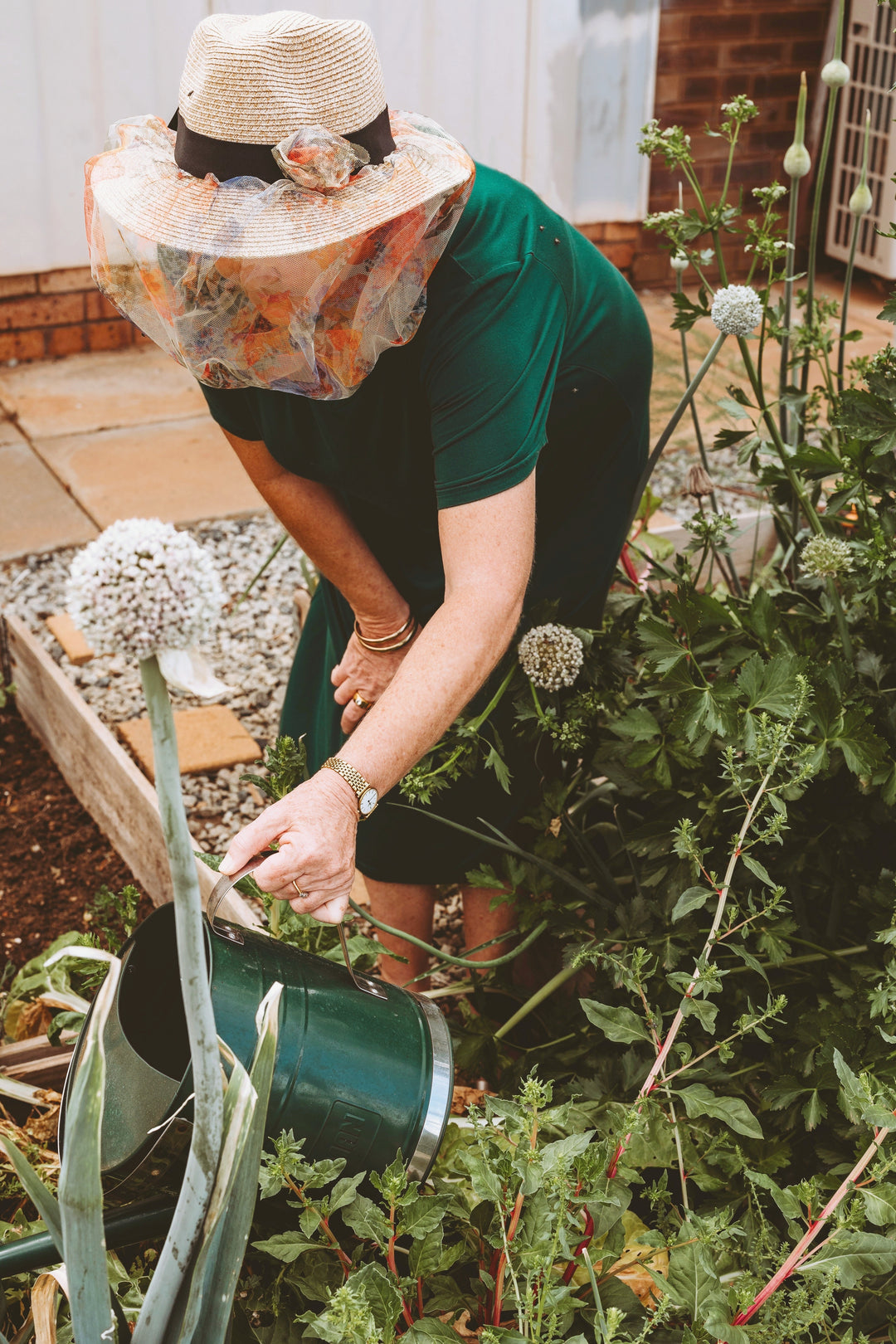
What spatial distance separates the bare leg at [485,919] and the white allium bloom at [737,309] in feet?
2.98

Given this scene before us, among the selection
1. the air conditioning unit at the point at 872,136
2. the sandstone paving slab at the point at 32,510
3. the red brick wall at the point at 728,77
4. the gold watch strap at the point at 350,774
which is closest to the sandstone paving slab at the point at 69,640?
the sandstone paving slab at the point at 32,510

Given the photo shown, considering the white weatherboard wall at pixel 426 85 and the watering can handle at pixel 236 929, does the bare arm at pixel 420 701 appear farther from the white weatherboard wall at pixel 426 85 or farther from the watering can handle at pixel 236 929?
the white weatherboard wall at pixel 426 85

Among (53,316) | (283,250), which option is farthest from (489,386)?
(53,316)

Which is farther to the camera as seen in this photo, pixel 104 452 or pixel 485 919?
pixel 104 452

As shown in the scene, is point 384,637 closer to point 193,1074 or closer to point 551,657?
point 551,657

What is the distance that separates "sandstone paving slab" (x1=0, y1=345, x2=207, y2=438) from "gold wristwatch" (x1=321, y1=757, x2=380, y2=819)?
3.39 meters

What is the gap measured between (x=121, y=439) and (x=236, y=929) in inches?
133

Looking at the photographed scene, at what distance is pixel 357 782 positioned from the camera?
3.97ft

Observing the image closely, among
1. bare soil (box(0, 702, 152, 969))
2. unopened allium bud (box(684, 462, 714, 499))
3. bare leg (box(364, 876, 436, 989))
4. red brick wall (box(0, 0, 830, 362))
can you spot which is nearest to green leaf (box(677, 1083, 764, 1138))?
bare leg (box(364, 876, 436, 989))

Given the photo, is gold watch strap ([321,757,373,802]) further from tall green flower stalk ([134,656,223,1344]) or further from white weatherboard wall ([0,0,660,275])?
white weatherboard wall ([0,0,660,275])

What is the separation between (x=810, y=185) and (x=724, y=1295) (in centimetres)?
592

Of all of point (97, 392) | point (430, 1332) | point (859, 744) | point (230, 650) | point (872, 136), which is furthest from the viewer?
point (872, 136)

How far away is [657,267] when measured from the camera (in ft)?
18.5

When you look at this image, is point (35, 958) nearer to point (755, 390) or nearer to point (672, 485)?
point (755, 390)
